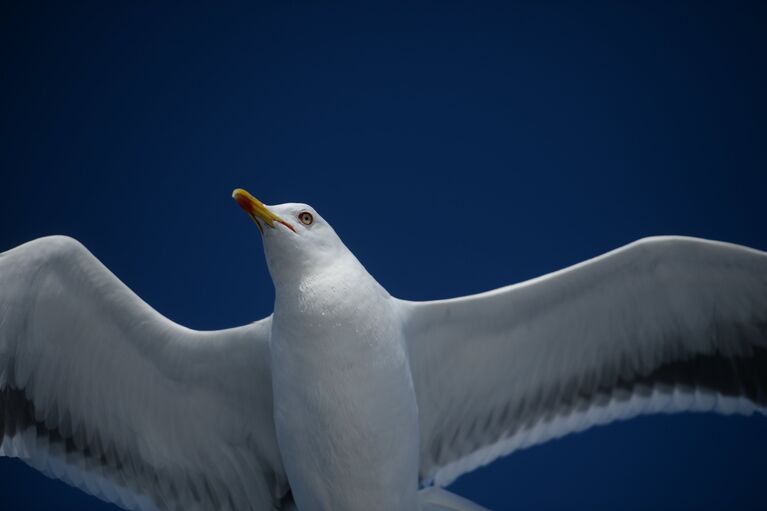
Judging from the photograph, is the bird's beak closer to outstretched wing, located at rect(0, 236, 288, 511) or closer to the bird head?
the bird head

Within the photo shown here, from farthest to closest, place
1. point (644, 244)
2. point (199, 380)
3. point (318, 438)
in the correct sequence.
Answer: point (199, 380), point (644, 244), point (318, 438)

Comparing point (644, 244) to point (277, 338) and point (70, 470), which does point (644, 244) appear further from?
point (70, 470)

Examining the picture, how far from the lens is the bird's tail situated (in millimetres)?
3043

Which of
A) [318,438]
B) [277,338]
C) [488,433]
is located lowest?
[488,433]

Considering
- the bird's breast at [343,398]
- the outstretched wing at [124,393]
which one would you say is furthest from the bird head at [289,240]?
the outstretched wing at [124,393]

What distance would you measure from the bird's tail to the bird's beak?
3.58 ft

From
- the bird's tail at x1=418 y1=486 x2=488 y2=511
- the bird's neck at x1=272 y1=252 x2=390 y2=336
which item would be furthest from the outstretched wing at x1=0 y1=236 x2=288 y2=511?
the bird's tail at x1=418 y1=486 x2=488 y2=511

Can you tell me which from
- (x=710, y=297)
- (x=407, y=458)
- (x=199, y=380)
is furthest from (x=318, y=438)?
(x=710, y=297)

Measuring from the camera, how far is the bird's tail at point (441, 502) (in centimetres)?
304

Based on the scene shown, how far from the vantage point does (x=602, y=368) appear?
3252 millimetres

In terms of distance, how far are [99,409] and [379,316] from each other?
1.16m

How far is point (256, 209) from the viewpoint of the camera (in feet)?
8.87

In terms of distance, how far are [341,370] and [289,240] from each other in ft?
1.46

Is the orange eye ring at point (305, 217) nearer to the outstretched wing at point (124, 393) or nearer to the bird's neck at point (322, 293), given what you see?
the bird's neck at point (322, 293)
